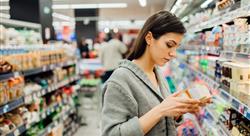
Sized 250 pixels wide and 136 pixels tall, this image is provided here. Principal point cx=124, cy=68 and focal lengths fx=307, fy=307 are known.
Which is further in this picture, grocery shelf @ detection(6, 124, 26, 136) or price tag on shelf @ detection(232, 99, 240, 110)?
grocery shelf @ detection(6, 124, 26, 136)

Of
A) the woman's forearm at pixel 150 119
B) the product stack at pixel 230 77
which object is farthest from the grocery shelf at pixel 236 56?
the woman's forearm at pixel 150 119

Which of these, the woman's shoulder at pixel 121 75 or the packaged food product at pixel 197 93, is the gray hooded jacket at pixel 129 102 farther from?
the packaged food product at pixel 197 93

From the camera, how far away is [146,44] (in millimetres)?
1751

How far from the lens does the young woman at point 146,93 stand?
5.04ft

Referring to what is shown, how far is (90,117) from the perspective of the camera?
287 inches

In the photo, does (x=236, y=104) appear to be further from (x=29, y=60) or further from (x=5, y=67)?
(x=29, y=60)

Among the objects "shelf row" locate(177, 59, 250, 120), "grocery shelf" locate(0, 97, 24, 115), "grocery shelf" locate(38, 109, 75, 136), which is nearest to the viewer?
"shelf row" locate(177, 59, 250, 120)

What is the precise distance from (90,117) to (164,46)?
19.2ft

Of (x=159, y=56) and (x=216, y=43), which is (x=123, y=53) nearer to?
(x=216, y=43)

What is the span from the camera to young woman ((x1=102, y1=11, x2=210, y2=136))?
1.54 m

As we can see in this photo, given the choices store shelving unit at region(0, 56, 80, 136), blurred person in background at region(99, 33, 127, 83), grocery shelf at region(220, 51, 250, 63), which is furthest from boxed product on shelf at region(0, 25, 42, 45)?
blurred person in background at region(99, 33, 127, 83)

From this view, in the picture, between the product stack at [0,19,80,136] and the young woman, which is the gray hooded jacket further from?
the product stack at [0,19,80,136]

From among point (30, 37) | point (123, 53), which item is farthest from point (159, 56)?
point (123, 53)

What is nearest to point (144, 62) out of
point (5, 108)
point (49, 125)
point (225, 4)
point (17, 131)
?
point (225, 4)
